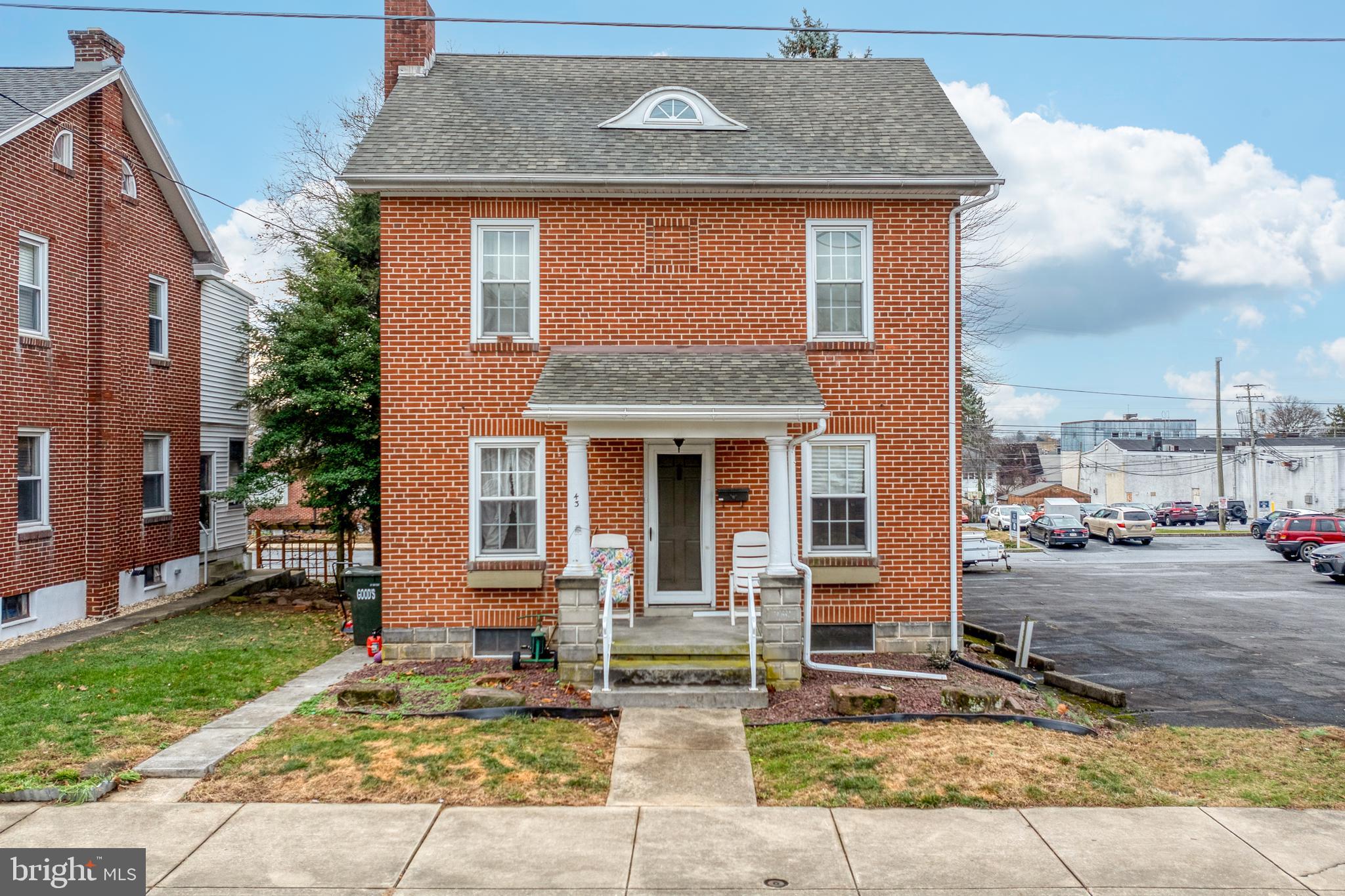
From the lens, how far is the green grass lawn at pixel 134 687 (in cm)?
758

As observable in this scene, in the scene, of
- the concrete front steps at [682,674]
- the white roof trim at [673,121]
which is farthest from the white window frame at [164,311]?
the concrete front steps at [682,674]

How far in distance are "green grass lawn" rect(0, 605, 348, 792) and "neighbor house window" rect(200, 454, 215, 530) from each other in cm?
508

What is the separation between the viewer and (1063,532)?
120 feet

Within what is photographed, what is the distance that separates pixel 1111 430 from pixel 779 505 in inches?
4991

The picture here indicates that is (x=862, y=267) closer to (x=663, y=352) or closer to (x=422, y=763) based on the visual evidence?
(x=663, y=352)

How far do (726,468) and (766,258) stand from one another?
3013 millimetres

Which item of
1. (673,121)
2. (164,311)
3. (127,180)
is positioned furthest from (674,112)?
(164,311)

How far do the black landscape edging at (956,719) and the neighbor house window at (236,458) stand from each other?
17.4 metres

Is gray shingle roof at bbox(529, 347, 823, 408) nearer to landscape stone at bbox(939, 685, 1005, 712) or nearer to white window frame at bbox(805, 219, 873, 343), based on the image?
white window frame at bbox(805, 219, 873, 343)

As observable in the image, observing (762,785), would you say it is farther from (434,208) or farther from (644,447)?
(434,208)

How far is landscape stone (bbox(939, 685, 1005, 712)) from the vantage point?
8.96m

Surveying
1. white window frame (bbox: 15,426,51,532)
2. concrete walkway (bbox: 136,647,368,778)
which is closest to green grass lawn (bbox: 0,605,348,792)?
concrete walkway (bbox: 136,647,368,778)

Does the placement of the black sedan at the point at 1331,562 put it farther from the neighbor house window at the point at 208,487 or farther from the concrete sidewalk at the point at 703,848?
the neighbor house window at the point at 208,487

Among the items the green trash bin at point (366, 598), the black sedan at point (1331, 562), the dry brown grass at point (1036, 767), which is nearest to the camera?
the dry brown grass at point (1036, 767)
